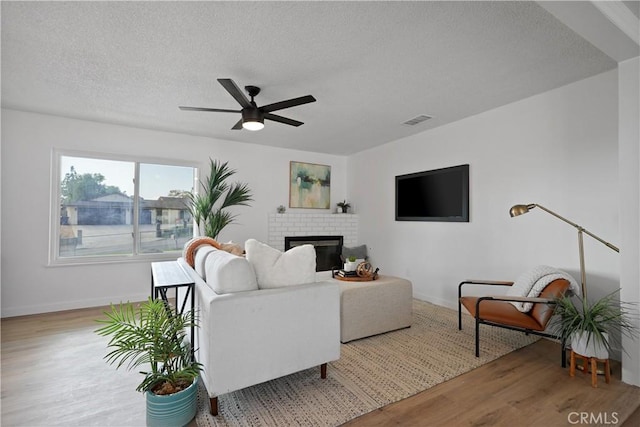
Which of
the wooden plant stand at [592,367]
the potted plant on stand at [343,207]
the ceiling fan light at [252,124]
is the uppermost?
the ceiling fan light at [252,124]

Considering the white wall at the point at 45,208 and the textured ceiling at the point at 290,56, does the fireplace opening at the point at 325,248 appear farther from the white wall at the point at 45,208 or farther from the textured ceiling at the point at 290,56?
the textured ceiling at the point at 290,56

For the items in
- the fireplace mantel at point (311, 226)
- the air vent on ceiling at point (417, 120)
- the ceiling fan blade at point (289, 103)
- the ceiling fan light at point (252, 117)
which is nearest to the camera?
the ceiling fan blade at point (289, 103)

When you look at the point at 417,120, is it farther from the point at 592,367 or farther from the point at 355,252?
the point at 592,367

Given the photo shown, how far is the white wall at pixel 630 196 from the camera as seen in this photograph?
212 cm

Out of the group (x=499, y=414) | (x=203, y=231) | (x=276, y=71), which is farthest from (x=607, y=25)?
(x=203, y=231)

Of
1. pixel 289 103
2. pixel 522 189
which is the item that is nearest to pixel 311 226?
pixel 289 103

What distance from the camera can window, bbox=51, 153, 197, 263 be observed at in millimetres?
4008

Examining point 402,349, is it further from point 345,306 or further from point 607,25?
point 607,25

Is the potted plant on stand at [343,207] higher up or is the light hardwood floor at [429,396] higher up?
the potted plant on stand at [343,207]

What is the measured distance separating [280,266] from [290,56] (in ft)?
5.38

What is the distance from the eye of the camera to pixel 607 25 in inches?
70.4

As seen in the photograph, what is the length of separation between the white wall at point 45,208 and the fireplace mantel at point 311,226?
1.51m

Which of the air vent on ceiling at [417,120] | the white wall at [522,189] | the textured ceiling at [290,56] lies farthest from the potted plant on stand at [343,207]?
the textured ceiling at [290,56]

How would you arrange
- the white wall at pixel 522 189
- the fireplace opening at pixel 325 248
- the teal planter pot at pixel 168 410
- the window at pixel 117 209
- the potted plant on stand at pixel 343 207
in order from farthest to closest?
the potted plant on stand at pixel 343 207
the fireplace opening at pixel 325 248
the window at pixel 117 209
the white wall at pixel 522 189
the teal planter pot at pixel 168 410
